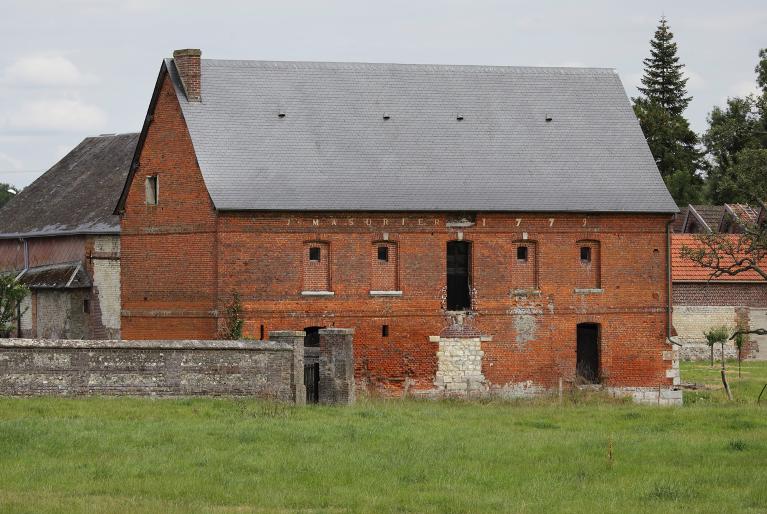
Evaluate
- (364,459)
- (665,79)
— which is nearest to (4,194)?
(665,79)

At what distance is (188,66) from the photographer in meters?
36.5

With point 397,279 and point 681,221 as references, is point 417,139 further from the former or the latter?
point 681,221

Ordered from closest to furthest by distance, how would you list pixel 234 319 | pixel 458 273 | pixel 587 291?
1. pixel 234 319
2. pixel 458 273
3. pixel 587 291

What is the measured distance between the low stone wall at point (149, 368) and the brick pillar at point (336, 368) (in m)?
1.57

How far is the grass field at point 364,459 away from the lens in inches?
674

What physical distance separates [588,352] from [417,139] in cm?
742

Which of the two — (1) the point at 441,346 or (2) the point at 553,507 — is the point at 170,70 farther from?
(2) the point at 553,507

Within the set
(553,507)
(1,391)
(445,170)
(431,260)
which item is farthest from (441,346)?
(553,507)

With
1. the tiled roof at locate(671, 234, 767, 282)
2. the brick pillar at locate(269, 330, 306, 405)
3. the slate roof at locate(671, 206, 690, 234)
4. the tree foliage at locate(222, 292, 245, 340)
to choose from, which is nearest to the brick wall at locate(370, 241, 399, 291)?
the tree foliage at locate(222, 292, 245, 340)

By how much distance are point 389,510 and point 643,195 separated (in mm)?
22408

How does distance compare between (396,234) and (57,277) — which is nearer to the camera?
(396,234)

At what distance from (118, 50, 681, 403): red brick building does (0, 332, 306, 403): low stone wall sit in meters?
7.25

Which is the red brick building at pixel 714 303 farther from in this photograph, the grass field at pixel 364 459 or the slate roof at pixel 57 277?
the grass field at pixel 364 459

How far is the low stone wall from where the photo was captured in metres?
26.7
